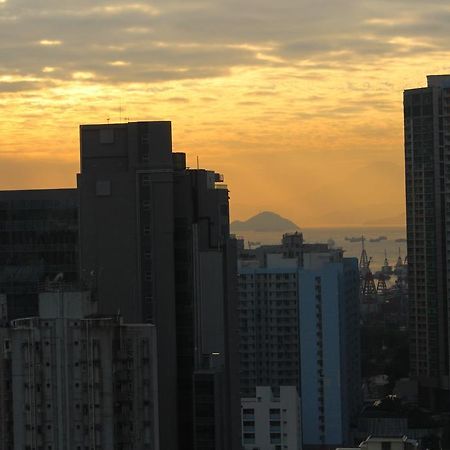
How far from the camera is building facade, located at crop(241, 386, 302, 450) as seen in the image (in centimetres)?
5384

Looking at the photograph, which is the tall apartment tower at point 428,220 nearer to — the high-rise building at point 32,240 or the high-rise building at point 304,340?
the high-rise building at point 304,340

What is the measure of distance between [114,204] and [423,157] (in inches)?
2030

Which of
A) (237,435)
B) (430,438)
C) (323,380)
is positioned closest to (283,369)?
(323,380)

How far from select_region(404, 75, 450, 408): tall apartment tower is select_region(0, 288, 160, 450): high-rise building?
56516 mm

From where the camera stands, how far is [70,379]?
28.3 metres

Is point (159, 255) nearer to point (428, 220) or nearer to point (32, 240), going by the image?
point (32, 240)

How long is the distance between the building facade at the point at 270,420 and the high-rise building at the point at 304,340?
13963 mm

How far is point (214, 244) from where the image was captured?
38469 millimetres

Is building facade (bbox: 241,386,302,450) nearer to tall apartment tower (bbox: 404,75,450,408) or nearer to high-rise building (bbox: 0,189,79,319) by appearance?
high-rise building (bbox: 0,189,79,319)

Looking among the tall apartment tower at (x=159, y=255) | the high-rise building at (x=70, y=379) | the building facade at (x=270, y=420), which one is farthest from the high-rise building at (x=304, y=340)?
the high-rise building at (x=70, y=379)

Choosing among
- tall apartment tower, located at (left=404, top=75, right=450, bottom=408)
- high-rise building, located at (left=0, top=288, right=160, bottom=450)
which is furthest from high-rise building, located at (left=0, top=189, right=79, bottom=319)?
tall apartment tower, located at (left=404, top=75, right=450, bottom=408)

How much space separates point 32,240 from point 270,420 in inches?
685

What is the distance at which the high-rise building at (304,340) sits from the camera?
231 feet

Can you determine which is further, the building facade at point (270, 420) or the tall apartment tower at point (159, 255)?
the building facade at point (270, 420)
